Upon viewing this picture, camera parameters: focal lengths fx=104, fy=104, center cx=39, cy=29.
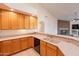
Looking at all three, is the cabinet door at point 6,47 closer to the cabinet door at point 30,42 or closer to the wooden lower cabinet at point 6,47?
the wooden lower cabinet at point 6,47

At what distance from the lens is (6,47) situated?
11.3ft

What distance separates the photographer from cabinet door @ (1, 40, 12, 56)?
10.8 feet

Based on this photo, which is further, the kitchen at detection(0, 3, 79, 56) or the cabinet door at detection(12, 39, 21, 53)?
the cabinet door at detection(12, 39, 21, 53)

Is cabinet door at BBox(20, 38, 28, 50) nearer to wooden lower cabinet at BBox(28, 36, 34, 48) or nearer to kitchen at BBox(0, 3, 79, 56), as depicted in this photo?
kitchen at BBox(0, 3, 79, 56)

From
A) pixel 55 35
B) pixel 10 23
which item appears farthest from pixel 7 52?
pixel 55 35

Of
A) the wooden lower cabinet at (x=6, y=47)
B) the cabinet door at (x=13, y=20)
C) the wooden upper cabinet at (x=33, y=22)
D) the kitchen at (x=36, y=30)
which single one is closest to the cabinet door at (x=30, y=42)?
the kitchen at (x=36, y=30)

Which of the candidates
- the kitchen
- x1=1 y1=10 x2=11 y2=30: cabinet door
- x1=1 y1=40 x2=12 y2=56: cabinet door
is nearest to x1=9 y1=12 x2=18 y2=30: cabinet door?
the kitchen

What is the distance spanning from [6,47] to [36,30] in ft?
4.50

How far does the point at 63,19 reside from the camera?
9.02 feet

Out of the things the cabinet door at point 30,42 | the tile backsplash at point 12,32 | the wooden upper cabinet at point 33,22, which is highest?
the wooden upper cabinet at point 33,22

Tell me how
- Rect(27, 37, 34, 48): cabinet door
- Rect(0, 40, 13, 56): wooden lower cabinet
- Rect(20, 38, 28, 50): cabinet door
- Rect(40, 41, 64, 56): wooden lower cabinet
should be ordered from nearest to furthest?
1. Rect(40, 41, 64, 56): wooden lower cabinet
2. Rect(0, 40, 13, 56): wooden lower cabinet
3. Rect(20, 38, 28, 50): cabinet door
4. Rect(27, 37, 34, 48): cabinet door

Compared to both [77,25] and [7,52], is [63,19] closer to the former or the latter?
[77,25]

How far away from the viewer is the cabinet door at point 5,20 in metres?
3.61

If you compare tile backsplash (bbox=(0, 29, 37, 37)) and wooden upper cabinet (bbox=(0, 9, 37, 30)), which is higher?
wooden upper cabinet (bbox=(0, 9, 37, 30))
